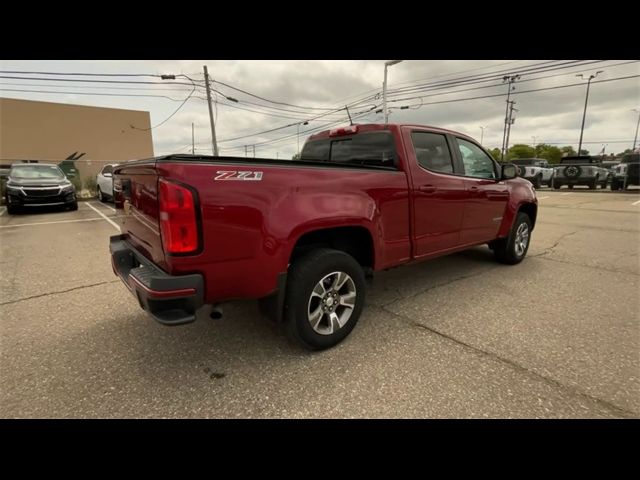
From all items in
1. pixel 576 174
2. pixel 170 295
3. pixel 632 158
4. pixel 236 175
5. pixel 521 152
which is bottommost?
pixel 170 295

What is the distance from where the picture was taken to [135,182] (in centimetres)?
255

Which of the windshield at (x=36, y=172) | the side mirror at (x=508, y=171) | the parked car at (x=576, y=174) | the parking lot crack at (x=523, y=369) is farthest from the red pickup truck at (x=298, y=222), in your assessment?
the parked car at (x=576, y=174)

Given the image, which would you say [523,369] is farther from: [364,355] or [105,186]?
[105,186]

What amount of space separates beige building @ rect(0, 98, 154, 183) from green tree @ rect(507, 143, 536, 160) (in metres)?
83.2

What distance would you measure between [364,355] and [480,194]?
2.66 meters

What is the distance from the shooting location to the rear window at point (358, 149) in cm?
338

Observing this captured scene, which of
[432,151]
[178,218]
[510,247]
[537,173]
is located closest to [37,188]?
[178,218]

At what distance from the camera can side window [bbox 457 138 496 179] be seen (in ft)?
13.6

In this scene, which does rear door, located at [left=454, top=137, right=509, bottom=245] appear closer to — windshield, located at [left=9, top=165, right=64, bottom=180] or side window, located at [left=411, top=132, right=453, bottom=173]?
side window, located at [left=411, top=132, right=453, bottom=173]

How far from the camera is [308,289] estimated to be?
2.53 m

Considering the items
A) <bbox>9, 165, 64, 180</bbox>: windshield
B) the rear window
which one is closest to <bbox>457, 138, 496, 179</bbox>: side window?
the rear window

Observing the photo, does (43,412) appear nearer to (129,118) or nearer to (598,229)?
(598,229)

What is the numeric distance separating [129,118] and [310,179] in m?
40.5
